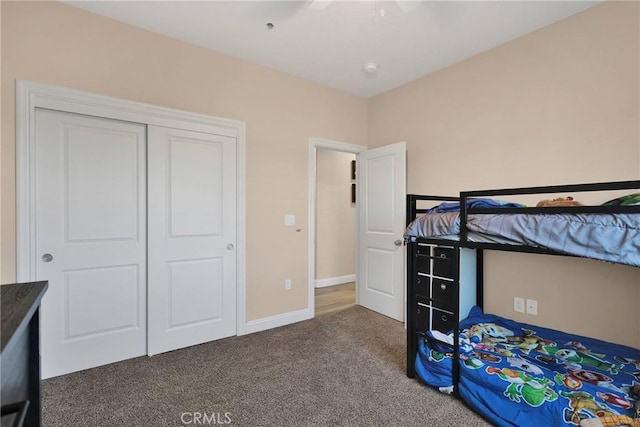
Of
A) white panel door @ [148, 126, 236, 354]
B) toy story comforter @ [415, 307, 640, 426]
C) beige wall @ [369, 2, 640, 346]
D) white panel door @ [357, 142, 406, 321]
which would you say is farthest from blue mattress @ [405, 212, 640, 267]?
white panel door @ [148, 126, 236, 354]

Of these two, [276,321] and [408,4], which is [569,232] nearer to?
[408,4]

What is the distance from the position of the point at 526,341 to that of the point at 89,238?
10.8ft

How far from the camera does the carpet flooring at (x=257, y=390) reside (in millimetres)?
1754

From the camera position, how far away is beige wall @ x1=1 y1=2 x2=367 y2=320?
6.72 feet

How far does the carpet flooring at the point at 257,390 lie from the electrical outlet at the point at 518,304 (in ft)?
3.27

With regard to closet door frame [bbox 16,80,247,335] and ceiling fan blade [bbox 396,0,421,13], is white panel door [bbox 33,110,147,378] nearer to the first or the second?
closet door frame [bbox 16,80,247,335]

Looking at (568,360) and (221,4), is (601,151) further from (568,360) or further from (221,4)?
(221,4)

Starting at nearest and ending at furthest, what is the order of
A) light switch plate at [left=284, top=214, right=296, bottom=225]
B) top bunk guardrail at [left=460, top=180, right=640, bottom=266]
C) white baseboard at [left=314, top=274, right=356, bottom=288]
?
top bunk guardrail at [left=460, top=180, right=640, bottom=266] → light switch plate at [left=284, top=214, right=296, bottom=225] → white baseboard at [left=314, top=274, right=356, bottom=288]

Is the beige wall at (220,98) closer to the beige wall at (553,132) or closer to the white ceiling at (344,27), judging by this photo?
the white ceiling at (344,27)

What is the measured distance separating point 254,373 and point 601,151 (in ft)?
9.57

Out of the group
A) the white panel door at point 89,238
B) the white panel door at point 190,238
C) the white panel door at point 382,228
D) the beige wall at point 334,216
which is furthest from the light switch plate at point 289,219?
the beige wall at point 334,216

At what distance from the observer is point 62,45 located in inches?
85.7

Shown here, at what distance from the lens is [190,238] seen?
271 centimetres

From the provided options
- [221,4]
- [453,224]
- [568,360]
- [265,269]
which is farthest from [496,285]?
[221,4]
